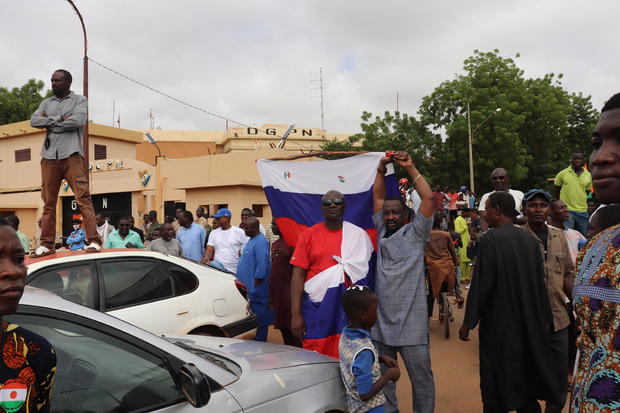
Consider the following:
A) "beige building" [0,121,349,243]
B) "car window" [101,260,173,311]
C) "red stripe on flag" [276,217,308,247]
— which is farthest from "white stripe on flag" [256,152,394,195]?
"beige building" [0,121,349,243]

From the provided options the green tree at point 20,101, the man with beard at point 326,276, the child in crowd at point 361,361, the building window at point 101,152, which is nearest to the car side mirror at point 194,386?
the child in crowd at point 361,361

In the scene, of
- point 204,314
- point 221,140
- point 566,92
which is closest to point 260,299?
point 204,314

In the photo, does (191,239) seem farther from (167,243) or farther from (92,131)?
(92,131)

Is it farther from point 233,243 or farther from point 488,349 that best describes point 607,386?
point 233,243

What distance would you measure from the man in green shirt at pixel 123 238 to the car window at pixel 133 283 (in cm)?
268

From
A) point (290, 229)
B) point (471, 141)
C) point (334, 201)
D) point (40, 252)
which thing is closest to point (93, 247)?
point (40, 252)

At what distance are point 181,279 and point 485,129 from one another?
22.7m

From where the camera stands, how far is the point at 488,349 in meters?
3.44

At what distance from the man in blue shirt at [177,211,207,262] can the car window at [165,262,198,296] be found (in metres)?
3.10

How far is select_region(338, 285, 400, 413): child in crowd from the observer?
107 inches

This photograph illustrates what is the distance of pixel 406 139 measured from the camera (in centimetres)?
2653

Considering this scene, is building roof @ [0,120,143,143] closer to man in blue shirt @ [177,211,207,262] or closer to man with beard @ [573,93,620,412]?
man in blue shirt @ [177,211,207,262]

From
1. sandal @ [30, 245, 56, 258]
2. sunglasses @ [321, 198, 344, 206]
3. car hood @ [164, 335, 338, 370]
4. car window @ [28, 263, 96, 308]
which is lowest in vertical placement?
car hood @ [164, 335, 338, 370]

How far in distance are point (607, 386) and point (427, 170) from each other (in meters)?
25.5
